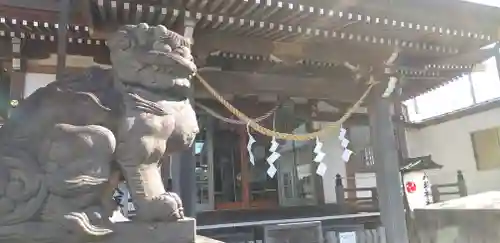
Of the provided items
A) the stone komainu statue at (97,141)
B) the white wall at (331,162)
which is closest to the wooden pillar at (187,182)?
Answer: the stone komainu statue at (97,141)

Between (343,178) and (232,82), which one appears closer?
(232,82)

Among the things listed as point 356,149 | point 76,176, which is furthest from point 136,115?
point 356,149

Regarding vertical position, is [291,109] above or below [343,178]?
above

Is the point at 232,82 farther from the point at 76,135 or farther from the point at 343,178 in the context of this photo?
the point at 343,178

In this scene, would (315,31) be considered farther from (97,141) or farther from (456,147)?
(456,147)

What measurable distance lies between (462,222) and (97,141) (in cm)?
647

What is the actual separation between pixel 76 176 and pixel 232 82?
11.8 ft

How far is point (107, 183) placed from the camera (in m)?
1.89

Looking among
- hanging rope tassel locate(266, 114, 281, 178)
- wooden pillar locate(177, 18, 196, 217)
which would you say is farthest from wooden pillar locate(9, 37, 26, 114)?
hanging rope tassel locate(266, 114, 281, 178)

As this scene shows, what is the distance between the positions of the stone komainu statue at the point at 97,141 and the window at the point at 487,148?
12182 mm

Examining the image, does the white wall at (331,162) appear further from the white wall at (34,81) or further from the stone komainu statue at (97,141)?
the stone komainu statue at (97,141)

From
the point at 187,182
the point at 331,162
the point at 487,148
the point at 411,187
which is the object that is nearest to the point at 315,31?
the point at 187,182

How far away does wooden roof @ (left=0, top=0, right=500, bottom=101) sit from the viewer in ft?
12.5

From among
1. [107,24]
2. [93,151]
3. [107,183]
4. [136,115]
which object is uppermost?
[107,24]
